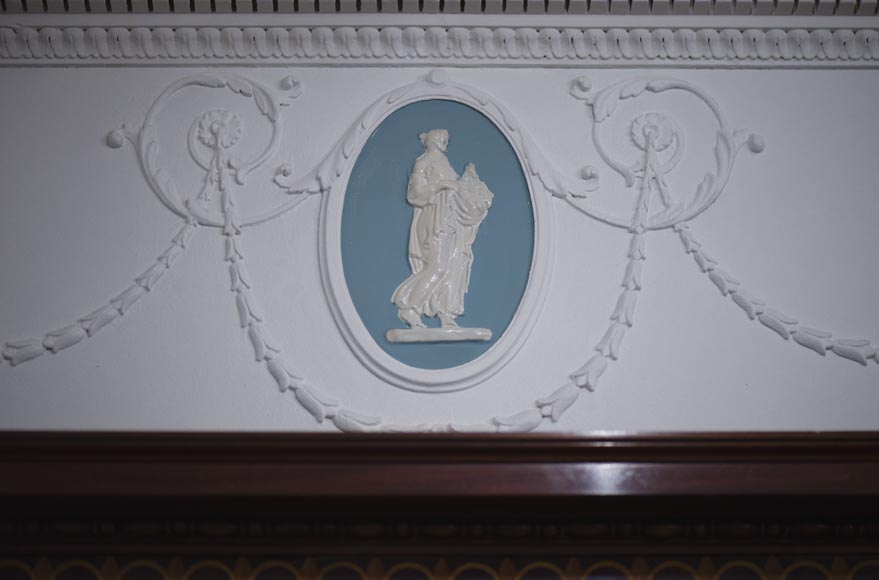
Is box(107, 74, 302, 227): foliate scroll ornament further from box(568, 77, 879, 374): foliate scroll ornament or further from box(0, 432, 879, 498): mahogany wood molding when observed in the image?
box(568, 77, 879, 374): foliate scroll ornament

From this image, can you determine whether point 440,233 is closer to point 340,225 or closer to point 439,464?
point 340,225

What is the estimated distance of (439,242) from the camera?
151 inches

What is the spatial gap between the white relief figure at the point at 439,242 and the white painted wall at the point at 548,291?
8.7 inches

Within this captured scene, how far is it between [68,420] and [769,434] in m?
2.16

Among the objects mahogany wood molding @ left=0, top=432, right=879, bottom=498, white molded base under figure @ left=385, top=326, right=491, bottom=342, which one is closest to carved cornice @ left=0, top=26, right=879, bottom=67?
white molded base under figure @ left=385, top=326, right=491, bottom=342

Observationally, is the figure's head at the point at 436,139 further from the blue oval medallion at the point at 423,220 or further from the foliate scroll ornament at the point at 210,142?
the foliate scroll ornament at the point at 210,142

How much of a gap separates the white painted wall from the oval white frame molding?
39 mm

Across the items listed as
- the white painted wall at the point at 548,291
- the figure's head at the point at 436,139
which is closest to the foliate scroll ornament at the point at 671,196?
the white painted wall at the point at 548,291

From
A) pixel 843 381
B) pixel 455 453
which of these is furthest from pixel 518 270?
pixel 843 381

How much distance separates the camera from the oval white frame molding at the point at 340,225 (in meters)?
3.69

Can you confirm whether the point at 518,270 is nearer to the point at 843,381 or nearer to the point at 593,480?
the point at 593,480

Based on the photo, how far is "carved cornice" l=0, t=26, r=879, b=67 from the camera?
A: 4090mm

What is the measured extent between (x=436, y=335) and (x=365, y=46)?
43.6 inches

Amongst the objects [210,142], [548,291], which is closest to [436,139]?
[548,291]
